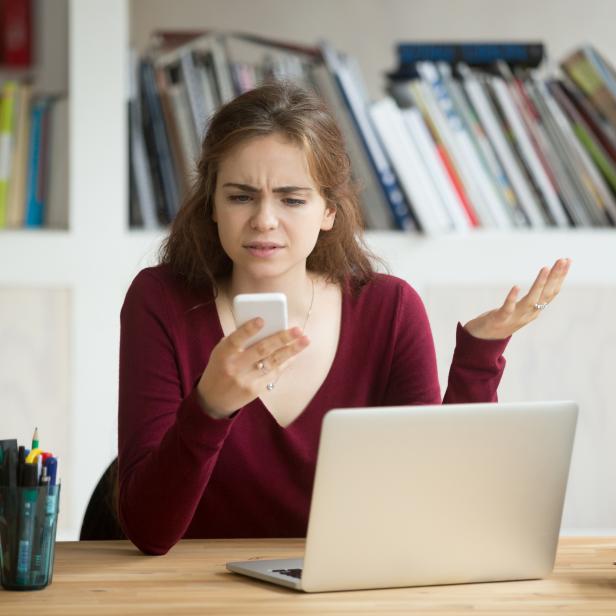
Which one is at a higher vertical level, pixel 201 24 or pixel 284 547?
pixel 201 24

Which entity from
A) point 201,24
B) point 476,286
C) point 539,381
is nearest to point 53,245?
point 201,24

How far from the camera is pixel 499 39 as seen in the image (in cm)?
283

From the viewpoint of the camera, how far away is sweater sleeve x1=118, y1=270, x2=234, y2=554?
1361 mm

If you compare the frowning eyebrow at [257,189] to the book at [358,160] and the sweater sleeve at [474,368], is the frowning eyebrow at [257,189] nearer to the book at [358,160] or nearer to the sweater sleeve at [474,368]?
the sweater sleeve at [474,368]

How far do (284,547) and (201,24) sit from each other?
1.66m

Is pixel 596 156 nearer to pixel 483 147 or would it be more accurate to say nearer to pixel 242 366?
pixel 483 147

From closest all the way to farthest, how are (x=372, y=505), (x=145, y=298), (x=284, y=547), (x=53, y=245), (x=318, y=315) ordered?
(x=372, y=505) → (x=284, y=547) → (x=145, y=298) → (x=318, y=315) → (x=53, y=245)

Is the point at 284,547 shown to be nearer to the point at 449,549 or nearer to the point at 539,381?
the point at 449,549

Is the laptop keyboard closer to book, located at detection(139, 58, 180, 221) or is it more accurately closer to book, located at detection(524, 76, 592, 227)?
book, located at detection(139, 58, 180, 221)

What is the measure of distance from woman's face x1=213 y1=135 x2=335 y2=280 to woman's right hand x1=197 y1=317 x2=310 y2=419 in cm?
34

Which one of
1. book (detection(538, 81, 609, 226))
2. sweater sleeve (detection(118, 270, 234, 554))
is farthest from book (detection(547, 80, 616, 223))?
sweater sleeve (detection(118, 270, 234, 554))

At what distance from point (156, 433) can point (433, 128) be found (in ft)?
4.24

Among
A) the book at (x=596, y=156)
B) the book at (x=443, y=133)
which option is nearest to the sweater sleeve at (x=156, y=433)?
the book at (x=443, y=133)

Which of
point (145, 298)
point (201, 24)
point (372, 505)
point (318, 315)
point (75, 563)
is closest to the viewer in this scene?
point (372, 505)
